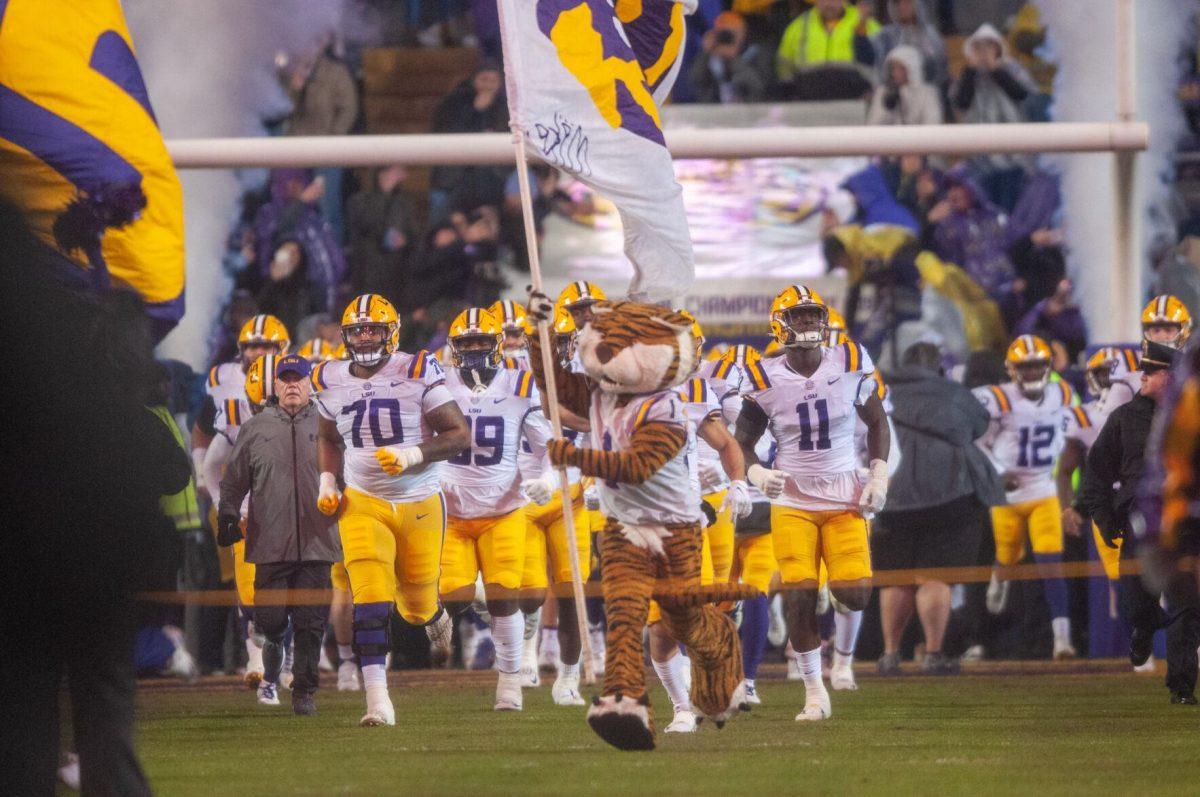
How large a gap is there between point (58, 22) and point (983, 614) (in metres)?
11.7

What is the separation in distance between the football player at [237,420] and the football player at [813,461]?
144 inches

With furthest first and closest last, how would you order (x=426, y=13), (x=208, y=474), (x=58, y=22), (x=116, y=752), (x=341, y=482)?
(x=426, y=13) < (x=208, y=474) < (x=341, y=482) < (x=58, y=22) < (x=116, y=752)

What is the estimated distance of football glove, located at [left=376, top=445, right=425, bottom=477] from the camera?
40.3ft

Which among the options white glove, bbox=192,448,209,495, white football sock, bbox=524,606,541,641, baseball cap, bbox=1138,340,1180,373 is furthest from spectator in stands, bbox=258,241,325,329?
baseball cap, bbox=1138,340,1180,373

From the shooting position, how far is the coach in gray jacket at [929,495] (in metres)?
16.9

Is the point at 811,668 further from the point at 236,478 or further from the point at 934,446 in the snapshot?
the point at 934,446

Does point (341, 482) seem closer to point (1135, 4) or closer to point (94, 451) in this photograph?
point (94, 451)

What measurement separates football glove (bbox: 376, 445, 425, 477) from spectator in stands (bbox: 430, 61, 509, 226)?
7.15m

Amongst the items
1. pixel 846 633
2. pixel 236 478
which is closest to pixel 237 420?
pixel 236 478

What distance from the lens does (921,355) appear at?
17.4 m

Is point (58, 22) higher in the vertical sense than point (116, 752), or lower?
higher

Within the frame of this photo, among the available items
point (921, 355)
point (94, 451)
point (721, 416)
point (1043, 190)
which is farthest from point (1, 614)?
point (1043, 190)

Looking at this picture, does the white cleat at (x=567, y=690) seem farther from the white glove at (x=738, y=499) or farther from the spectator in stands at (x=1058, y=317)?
the spectator in stands at (x=1058, y=317)

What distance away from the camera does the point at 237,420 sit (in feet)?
52.5
